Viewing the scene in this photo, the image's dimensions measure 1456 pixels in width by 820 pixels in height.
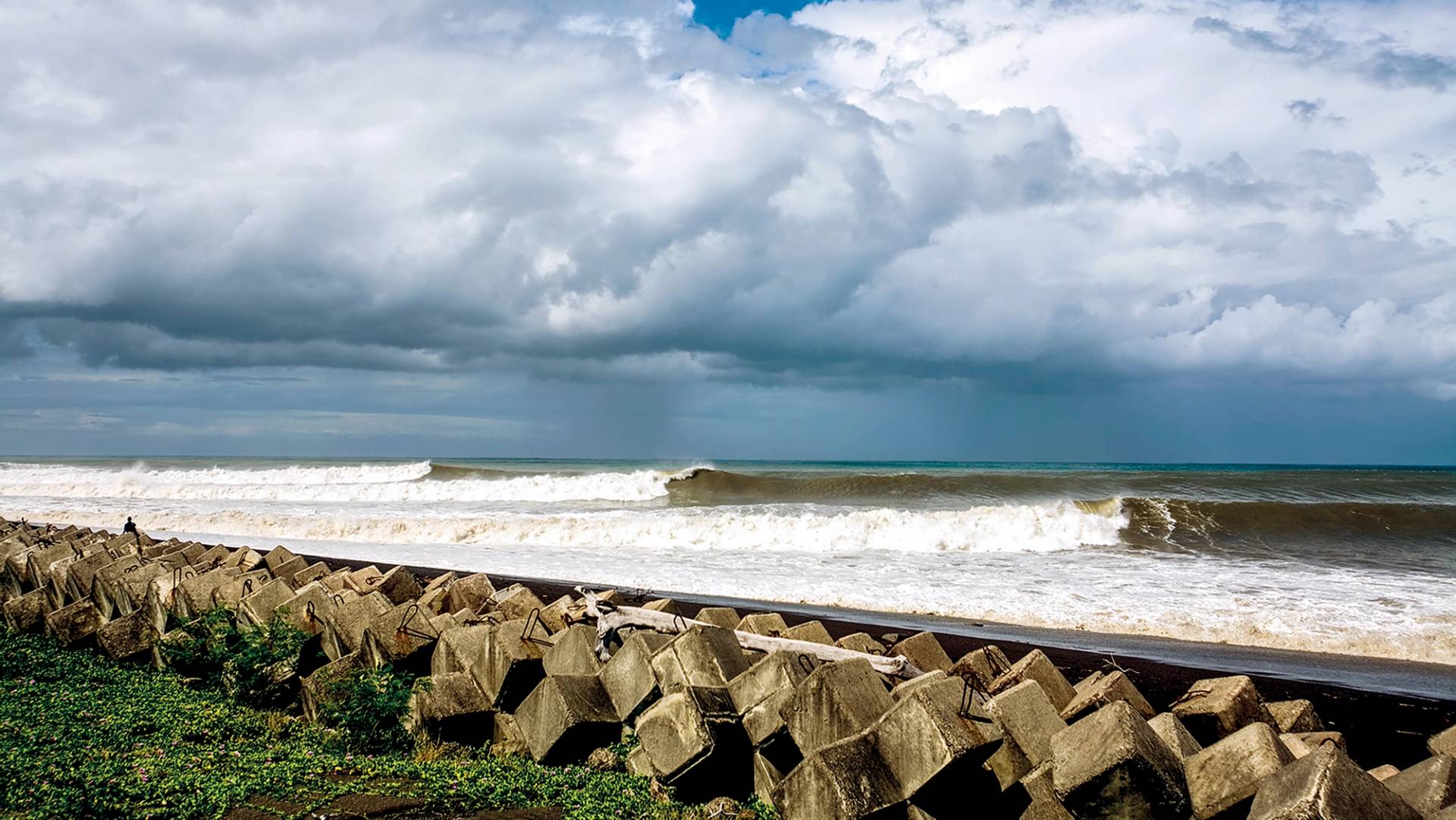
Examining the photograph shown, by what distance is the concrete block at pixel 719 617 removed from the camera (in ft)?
23.3

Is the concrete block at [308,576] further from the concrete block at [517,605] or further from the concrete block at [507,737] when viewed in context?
the concrete block at [507,737]

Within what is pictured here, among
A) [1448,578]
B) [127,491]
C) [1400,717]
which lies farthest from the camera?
[127,491]

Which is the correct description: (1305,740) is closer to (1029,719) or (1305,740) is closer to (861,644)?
(1029,719)

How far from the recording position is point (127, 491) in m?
39.5

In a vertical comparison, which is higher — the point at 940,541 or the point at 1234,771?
the point at 1234,771

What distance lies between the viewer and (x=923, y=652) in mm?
6254

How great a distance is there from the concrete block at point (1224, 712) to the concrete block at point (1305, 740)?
0.21 metres

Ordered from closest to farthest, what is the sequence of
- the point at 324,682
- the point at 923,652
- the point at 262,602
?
the point at 923,652, the point at 324,682, the point at 262,602

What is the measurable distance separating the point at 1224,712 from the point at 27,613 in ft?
35.2

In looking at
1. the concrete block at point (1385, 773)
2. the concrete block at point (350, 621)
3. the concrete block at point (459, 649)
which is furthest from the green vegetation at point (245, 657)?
the concrete block at point (1385, 773)

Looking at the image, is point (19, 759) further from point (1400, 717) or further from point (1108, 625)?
point (1108, 625)

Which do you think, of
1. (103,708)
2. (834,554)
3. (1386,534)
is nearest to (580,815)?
(103,708)

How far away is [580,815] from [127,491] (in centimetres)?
4274

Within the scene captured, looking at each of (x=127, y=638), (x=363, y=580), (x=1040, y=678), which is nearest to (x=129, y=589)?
(x=127, y=638)
